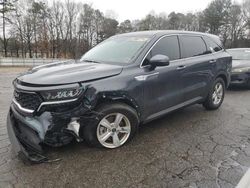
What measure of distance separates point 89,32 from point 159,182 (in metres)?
51.6

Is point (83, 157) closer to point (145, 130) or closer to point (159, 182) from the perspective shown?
point (159, 182)

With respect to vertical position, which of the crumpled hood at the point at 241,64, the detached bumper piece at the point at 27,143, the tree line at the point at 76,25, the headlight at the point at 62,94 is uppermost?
the tree line at the point at 76,25

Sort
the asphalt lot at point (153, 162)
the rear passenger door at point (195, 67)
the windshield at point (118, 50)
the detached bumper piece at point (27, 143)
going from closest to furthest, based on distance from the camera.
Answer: the asphalt lot at point (153, 162), the detached bumper piece at point (27, 143), the windshield at point (118, 50), the rear passenger door at point (195, 67)

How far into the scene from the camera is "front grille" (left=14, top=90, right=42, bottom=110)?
2.91 meters

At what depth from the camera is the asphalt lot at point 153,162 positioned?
2693 mm

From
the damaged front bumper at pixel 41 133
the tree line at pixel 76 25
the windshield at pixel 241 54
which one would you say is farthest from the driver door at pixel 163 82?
the tree line at pixel 76 25

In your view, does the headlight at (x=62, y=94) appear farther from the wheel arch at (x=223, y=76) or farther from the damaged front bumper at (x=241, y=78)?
the damaged front bumper at (x=241, y=78)

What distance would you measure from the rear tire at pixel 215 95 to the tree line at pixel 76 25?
130 feet

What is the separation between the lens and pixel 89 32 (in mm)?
51438

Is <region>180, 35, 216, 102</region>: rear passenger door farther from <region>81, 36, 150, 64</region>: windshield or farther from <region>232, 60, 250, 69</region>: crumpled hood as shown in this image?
<region>232, 60, 250, 69</region>: crumpled hood

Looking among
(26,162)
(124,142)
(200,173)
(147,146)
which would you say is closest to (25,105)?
(26,162)

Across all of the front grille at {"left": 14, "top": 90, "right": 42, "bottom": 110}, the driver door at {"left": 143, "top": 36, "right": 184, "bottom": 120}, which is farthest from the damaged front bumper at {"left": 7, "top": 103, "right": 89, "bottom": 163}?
the driver door at {"left": 143, "top": 36, "right": 184, "bottom": 120}

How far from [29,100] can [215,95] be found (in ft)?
13.4

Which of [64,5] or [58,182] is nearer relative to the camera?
[58,182]
